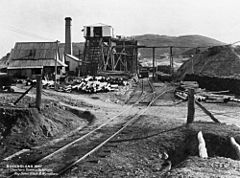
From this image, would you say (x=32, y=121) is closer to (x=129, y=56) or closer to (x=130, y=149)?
(x=130, y=149)

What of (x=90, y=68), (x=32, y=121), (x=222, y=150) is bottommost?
(x=222, y=150)

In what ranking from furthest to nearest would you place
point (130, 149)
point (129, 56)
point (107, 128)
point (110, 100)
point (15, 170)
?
1. point (129, 56)
2. point (110, 100)
3. point (107, 128)
4. point (130, 149)
5. point (15, 170)

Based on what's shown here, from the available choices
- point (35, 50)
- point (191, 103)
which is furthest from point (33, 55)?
point (191, 103)

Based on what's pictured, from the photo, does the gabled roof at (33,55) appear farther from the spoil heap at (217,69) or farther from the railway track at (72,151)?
the railway track at (72,151)

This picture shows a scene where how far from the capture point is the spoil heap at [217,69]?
2720cm

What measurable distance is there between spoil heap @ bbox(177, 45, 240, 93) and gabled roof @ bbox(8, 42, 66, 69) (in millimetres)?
16831

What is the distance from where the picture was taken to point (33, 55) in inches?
1519

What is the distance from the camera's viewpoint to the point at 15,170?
7023mm

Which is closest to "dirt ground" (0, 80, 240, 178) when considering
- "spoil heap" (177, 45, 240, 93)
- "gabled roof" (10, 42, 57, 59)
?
"spoil heap" (177, 45, 240, 93)

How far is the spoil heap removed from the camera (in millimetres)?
27203

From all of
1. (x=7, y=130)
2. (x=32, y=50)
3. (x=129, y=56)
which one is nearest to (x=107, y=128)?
(x=7, y=130)

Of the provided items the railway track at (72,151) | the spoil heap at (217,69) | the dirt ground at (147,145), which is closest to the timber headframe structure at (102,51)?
the spoil heap at (217,69)

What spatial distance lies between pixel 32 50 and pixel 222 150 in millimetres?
33554

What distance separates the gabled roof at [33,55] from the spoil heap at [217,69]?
16.8 meters
